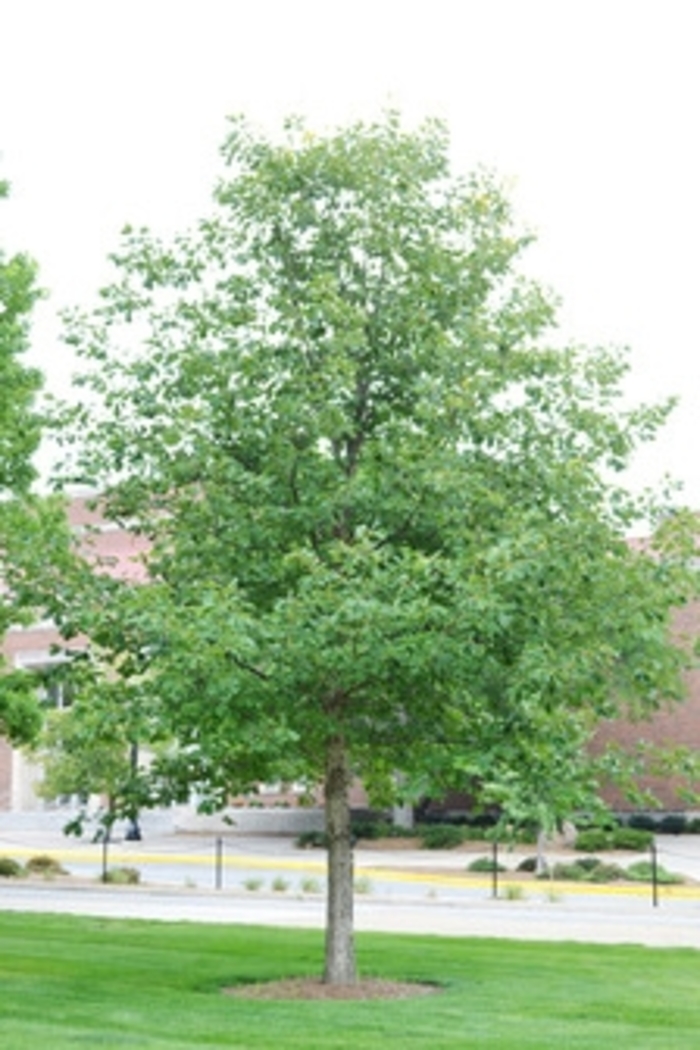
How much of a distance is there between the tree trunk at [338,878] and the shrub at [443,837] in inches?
1442

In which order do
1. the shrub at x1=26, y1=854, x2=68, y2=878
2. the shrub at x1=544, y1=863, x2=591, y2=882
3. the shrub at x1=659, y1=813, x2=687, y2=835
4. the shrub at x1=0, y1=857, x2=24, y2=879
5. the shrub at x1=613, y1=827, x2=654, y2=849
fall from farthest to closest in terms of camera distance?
the shrub at x1=659, y1=813, x2=687, y2=835 → the shrub at x1=613, y1=827, x2=654, y2=849 → the shrub at x1=26, y1=854, x2=68, y2=878 → the shrub at x1=0, y1=857, x2=24, y2=879 → the shrub at x1=544, y1=863, x2=591, y2=882

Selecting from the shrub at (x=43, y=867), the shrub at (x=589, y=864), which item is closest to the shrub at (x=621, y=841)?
the shrub at (x=589, y=864)

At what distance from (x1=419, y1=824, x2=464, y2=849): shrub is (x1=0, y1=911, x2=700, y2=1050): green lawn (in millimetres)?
29446

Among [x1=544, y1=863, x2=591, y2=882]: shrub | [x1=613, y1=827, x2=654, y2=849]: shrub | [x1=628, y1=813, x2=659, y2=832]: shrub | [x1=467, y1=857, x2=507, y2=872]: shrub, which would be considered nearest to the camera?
[x1=544, y1=863, x2=591, y2=882]: shrub

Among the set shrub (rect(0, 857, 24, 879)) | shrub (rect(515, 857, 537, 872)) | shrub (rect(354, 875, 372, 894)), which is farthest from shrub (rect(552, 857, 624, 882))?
shrub (rect(0, 857, 24, 879))

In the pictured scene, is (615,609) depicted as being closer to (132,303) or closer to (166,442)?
(166,442)

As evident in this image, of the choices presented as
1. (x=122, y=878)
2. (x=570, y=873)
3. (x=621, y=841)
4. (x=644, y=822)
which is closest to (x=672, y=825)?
(x=644, y=822)

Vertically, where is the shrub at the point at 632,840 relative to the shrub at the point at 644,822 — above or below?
below

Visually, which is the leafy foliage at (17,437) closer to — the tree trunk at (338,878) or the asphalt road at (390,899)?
the asphalt road at (390,899)

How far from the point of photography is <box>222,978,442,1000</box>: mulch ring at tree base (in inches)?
653

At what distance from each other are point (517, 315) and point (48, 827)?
2212 inches

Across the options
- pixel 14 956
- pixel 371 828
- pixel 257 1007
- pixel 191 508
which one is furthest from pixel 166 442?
pixel 371 828

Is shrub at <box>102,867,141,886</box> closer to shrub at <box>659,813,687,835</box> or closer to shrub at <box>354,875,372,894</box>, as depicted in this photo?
shrub at <box>354,875,372,894</box>

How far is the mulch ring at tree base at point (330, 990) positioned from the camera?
54.4 feet
